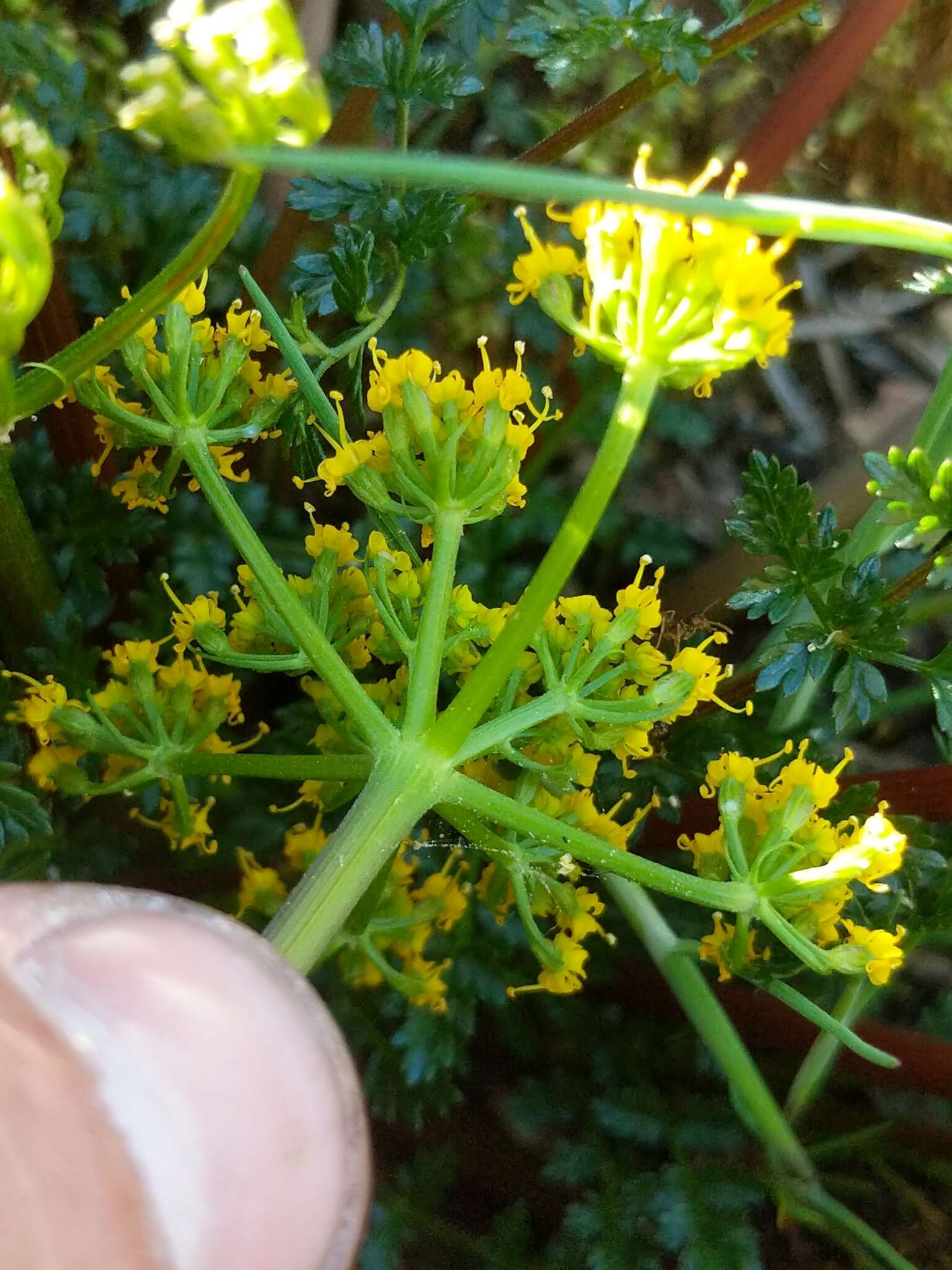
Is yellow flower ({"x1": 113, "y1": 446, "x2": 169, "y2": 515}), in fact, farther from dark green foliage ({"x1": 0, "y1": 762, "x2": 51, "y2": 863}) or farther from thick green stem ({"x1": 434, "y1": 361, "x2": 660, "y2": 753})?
thick green stem ({"x1": 434, "y1": 361, "x2": 660, "y2": 753})

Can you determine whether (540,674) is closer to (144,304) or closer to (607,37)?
(144,304)

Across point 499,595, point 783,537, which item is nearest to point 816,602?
point 783,537

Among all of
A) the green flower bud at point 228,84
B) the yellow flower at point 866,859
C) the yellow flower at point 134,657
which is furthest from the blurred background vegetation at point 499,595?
the green flower bud at point 228,84

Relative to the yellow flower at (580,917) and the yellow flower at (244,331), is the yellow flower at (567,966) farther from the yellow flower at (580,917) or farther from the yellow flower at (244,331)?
the yellow flower at (244,331)

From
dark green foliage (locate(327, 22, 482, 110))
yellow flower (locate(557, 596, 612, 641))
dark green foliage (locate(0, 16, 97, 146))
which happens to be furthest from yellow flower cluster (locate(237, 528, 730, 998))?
dark green foliage (locate(0, 16, 97, 146))

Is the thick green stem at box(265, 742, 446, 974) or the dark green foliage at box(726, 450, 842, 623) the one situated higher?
the dark green foliage at box(726, 450, 842, 623)

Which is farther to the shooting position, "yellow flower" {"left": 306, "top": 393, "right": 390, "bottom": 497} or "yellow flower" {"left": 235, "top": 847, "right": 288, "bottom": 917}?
"yellow flower" {"left": 235, "top": 847, "right": 288, "bottom": 917}
